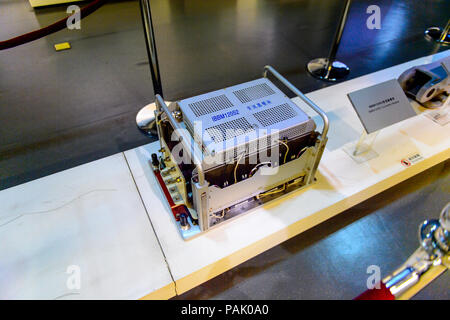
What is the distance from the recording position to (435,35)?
11.1 feet

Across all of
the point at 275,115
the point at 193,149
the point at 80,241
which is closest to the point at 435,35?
the point at 275,115

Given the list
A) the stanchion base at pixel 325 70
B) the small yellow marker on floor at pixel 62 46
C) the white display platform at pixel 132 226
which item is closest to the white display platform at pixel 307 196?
the white display platform at pixel 132 226

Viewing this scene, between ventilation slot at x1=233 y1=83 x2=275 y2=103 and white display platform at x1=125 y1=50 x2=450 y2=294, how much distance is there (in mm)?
566

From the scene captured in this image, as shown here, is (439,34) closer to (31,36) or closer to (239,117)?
(239,117)

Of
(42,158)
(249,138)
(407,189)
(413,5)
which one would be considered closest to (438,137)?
(407,189)

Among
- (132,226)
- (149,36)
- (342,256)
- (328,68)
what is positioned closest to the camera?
(132,226)

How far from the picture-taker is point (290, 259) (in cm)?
152

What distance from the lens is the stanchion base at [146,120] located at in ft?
7.22

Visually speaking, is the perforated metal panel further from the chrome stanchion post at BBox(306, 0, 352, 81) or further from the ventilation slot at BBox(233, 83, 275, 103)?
the chrome stanchion post at BBox(306, 0, 352, 81)

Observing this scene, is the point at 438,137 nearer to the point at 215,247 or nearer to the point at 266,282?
the point at 266,282

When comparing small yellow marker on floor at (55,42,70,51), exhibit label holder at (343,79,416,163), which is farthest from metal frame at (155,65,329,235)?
small yellow marker on floor at (55,42,70,51)

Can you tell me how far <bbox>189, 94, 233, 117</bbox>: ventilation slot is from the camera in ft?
4.27

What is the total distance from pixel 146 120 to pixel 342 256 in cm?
166

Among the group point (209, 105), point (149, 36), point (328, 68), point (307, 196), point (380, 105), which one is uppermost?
point (149, 36)
